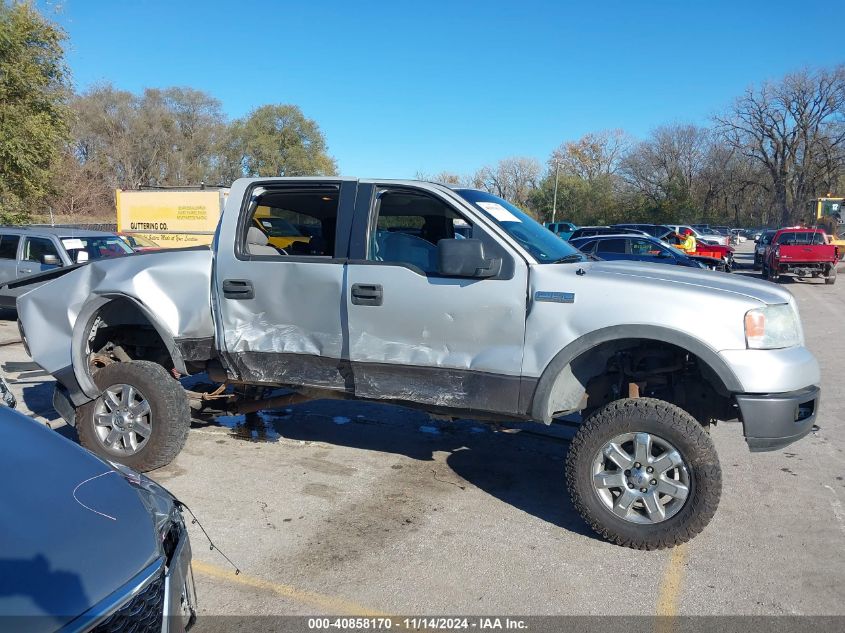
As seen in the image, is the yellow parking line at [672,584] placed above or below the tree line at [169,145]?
below

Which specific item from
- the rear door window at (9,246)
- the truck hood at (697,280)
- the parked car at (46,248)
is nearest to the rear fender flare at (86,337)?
the truck hood at (697,280)

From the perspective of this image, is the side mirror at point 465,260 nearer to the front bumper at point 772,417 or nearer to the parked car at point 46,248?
the front bumper at point 772,417

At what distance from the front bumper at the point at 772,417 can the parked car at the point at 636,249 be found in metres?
12.7

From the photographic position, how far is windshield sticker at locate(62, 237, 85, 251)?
12289 mm

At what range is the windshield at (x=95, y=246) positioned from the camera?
12281mm

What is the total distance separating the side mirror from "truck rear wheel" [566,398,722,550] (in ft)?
3.67

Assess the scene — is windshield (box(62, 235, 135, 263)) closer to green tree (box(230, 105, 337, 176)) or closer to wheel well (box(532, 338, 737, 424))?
wheel well (box(532, 338, 737, 424))

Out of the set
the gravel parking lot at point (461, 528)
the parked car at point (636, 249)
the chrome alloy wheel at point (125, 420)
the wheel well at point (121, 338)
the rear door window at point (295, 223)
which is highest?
the parked car at point (636, 249)

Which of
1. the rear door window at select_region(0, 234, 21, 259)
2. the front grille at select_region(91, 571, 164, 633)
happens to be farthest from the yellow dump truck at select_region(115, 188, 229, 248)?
the front grille at select_region(91, 571, 164, 633)

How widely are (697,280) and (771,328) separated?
0.51m

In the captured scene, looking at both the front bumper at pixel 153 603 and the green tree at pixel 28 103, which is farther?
the green tree at pixel 28 103

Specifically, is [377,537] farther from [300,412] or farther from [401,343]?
[300,412]

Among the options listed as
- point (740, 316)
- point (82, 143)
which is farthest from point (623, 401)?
point (82, 143)

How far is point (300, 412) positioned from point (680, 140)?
6714 centimetres
